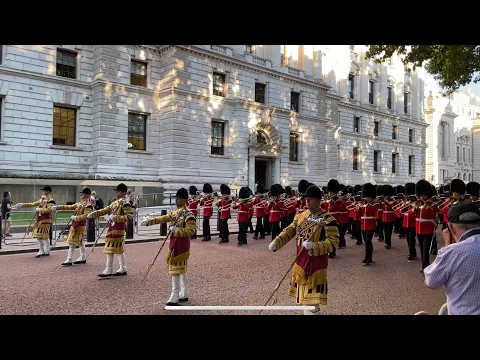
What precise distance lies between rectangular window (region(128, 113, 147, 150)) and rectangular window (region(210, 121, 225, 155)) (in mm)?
4683

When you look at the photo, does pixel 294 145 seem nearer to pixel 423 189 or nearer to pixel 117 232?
pixel 423 189

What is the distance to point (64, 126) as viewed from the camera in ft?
76.0

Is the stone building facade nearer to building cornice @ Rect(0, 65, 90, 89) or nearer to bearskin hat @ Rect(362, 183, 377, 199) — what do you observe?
building cornice @ Rect(0, 65, 90, 89)

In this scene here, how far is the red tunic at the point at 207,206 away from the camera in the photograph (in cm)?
1470

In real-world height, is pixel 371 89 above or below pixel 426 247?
above

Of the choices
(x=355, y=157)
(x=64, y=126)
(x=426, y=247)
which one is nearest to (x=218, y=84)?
(x=64, y=126)

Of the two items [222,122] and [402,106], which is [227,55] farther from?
[402,106]

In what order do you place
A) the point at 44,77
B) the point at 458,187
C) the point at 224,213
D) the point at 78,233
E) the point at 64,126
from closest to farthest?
1. the point at 78,233
2. the point at 458,187
3. the point at 224,213
4. the point at 44,77
5. the point at 64,126

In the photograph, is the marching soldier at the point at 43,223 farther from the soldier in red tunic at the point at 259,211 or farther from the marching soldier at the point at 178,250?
the soldier in red tunic at the point at 259,211

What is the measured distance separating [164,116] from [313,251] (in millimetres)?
21557

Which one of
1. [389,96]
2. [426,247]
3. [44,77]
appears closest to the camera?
[426,247]

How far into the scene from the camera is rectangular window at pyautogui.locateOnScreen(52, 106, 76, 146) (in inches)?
894
